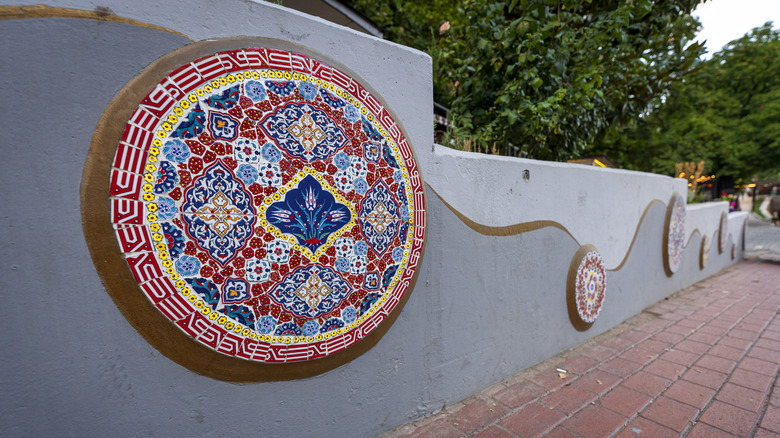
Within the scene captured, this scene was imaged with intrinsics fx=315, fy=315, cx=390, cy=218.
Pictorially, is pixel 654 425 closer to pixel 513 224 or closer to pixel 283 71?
pixel 513 224

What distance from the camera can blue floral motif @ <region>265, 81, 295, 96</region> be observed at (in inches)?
56.4

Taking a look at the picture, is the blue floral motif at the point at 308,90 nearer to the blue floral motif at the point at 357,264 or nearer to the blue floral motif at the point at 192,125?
the blue floral motif at the point at 192,125

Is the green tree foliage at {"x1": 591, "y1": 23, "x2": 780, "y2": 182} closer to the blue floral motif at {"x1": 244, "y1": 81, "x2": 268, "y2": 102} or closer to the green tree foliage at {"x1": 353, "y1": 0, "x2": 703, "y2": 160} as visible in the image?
the green tree foliage at {"x1": 353, "y1": 0, "x2": 703, "y2": 160}

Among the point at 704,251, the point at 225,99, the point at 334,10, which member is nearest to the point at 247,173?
the point at 225,99

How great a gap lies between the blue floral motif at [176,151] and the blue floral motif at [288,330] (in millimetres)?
836

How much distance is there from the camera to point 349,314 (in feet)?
5.44

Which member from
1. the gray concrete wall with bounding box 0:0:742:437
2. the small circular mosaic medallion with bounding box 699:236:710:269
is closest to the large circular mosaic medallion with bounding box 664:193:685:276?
the small circular mosaic medallion with bounding box 699:236:710:269

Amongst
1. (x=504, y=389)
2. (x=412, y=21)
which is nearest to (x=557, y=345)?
(x=504, y=389)

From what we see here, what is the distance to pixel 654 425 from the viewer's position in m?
1.99

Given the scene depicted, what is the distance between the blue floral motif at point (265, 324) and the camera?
1421 mm

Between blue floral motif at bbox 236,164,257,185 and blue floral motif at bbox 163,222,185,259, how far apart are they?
32cm

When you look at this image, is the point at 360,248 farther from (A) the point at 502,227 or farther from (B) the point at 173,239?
(A) the point at 502,227

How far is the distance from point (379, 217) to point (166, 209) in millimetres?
965

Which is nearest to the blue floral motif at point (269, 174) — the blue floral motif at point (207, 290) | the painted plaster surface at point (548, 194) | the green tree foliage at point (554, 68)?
the blue floral motif at point (207, 290)
